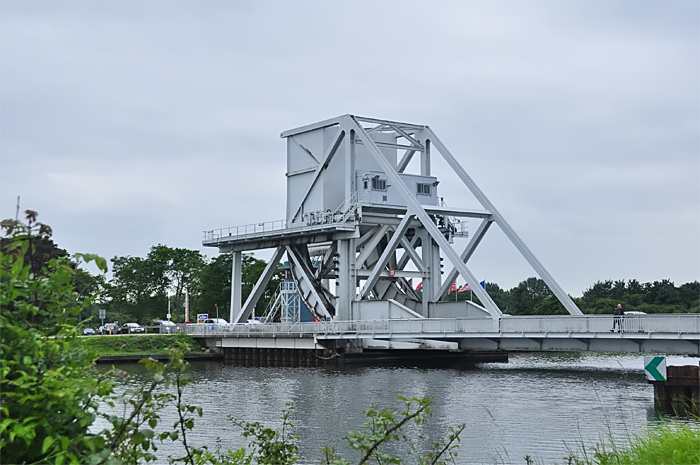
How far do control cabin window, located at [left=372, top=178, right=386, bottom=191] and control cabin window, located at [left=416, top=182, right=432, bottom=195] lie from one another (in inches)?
102

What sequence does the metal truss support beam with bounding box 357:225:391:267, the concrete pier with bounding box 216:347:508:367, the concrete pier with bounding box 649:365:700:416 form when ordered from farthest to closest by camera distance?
the metal truss support beam with bounding box 357:225:391:267
the concrete pier with bounding box 216:347:508:367
the concrete pier with bounding box 649:365:700:416

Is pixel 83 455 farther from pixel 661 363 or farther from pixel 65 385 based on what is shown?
pixel 661 363

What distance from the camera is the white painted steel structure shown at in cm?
3366

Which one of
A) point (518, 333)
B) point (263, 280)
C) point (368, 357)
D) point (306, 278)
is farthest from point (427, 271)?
point (518, 333)

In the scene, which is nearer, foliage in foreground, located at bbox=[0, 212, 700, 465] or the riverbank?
foliage in foreground, located at bbox=[0, 212, 700, 465]

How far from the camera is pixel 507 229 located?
51.7 meters

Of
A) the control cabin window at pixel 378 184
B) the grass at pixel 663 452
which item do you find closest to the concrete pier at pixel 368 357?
the control cabin window at pixel 378 184

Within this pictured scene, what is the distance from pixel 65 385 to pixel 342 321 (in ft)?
151

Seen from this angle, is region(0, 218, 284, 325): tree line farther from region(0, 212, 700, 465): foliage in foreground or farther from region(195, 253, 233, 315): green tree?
region(0, 212, 700, 465): foliage in foreground

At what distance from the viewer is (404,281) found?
60.0m

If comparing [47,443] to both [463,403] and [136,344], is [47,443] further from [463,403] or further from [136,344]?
[136,344]

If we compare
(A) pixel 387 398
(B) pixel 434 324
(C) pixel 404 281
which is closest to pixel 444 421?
(A) pixel 387 398

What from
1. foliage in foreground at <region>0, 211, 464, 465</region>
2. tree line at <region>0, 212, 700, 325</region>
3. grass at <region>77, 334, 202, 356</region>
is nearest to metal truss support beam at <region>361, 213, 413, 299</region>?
grass at <region>77, 334, 202, 356</region>

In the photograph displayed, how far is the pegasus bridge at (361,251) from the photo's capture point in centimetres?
5019
